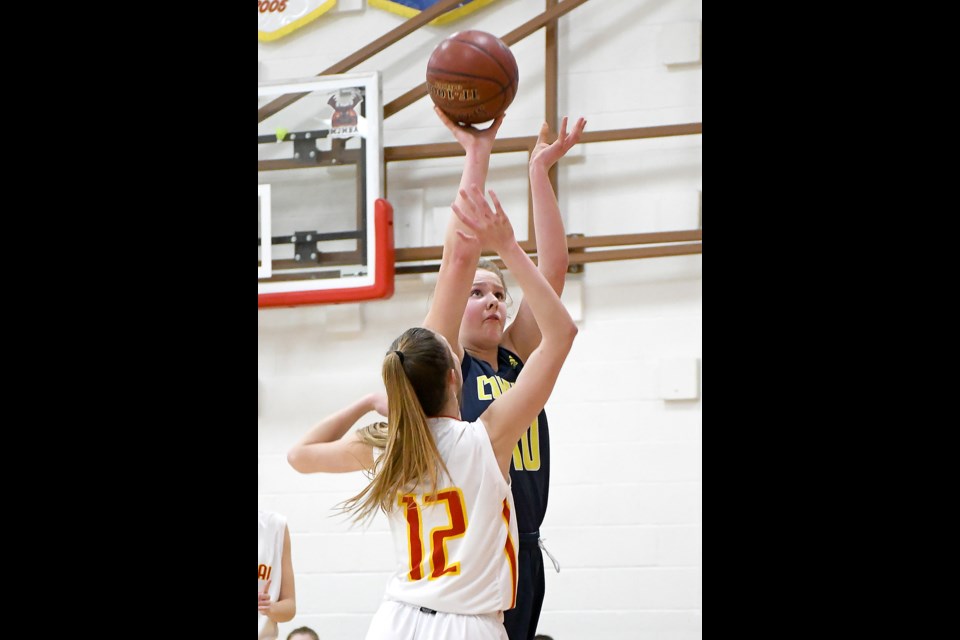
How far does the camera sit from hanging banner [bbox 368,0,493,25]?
6070 millimetres

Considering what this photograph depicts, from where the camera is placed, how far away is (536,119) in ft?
19.4

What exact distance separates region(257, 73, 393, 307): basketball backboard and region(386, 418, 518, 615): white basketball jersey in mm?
3125

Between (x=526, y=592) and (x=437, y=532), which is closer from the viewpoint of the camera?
(x=437, y=532)

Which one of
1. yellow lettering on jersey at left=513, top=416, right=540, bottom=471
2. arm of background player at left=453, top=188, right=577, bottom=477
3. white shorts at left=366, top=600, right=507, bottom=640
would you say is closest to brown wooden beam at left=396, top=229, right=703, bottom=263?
yellow lettering on jersey at left=513, top=416, right=540, bottom=471

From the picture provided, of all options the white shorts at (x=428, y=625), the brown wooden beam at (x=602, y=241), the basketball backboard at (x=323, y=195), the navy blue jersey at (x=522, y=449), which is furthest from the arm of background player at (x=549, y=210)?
the basketball backboard at (x=323, y=195)

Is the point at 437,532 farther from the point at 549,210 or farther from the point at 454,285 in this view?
the point at 549,210

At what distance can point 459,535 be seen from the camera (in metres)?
2.61

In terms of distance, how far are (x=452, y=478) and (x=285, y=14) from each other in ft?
14.6

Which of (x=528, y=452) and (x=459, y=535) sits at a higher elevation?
(x=528, y=452)

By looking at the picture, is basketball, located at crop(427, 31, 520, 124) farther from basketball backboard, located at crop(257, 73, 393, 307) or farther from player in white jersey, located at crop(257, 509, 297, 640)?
basketball backboard, located at crop(257, 73, 393, 307)

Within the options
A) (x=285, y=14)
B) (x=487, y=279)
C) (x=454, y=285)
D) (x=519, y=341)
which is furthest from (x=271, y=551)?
(x=285, y=14)

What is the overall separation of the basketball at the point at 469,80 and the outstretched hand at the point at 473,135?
3 centimetres

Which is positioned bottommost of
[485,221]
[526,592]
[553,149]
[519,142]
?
[526,592]
